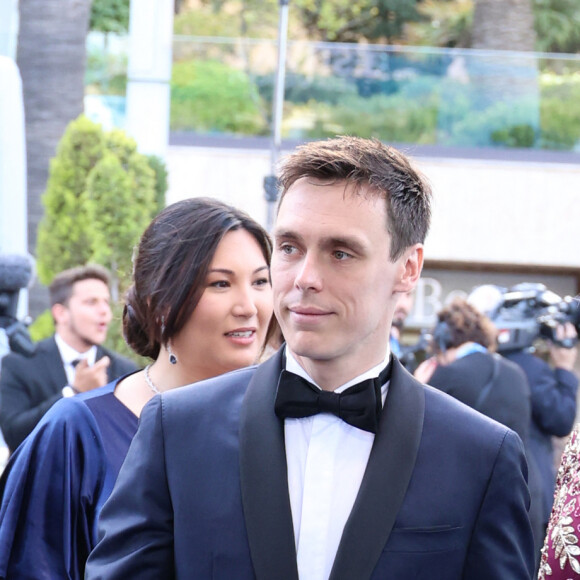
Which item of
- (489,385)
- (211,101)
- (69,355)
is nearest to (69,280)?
(69,355)

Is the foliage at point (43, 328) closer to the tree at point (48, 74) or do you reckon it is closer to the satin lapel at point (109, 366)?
the tree at point (48, 74)

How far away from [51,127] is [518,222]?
7.76 metres

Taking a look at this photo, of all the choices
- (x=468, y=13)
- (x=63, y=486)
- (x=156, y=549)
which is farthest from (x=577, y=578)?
(x=468, y=13)

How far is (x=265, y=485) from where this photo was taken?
218 cm

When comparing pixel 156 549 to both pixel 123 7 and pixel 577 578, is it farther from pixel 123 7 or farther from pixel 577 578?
pixel 123 7

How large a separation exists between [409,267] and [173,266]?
110cm

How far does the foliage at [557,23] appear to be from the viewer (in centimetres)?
2558

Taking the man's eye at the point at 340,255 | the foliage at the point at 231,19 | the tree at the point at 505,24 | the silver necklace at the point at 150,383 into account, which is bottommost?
the silver necklace at the point at 150,383

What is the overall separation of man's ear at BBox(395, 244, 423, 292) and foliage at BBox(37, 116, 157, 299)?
25.6ft

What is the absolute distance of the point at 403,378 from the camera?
7.78 feet

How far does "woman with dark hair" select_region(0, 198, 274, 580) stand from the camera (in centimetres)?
295

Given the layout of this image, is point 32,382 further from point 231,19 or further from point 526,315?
point 231,19

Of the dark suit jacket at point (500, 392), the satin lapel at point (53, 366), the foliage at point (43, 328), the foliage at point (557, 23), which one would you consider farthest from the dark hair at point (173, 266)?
the foliage at point (557, 23)

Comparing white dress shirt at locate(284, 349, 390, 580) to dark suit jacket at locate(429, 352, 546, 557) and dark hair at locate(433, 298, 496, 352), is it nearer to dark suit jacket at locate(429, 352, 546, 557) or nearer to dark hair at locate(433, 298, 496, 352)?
dark suit jacket at locate(429, 352, 546, 557)
